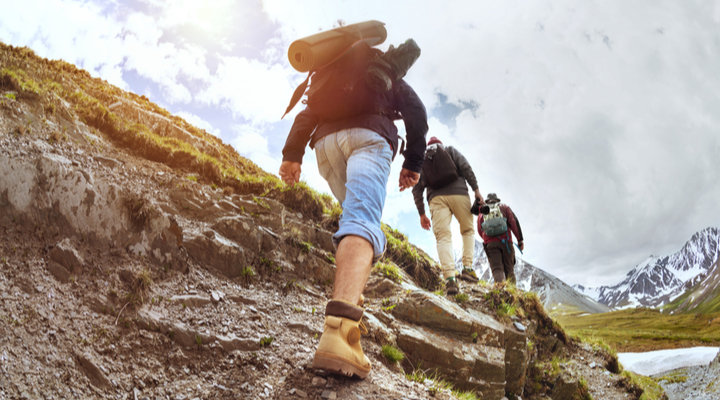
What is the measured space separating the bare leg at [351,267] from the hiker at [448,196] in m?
5.14

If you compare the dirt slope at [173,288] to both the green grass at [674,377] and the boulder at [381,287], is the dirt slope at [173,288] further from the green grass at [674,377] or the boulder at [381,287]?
the green grass at [674,377]

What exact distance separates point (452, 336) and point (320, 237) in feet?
9.71

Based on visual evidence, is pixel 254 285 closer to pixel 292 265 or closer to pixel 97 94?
pixel 292 265

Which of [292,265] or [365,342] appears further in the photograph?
[292,265]

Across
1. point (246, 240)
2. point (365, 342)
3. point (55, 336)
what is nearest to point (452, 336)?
point (365, 342)

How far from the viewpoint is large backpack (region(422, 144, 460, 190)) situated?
7.44 metres

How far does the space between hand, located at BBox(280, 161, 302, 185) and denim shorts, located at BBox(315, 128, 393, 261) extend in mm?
366

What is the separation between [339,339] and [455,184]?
6011 mm

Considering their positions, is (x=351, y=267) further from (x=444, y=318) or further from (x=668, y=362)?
(x=668, y=362)

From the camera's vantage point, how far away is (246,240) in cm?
513

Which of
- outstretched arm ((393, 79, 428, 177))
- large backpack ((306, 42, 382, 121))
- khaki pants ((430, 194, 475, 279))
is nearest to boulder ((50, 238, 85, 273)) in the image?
large backpack ((306, 42, 382, 121))

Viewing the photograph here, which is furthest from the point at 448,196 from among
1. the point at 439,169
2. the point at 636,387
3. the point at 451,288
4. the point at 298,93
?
the point at 636,387

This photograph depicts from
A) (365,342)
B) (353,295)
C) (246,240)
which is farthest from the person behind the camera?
(246,240)

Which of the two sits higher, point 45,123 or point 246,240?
point 45,123
